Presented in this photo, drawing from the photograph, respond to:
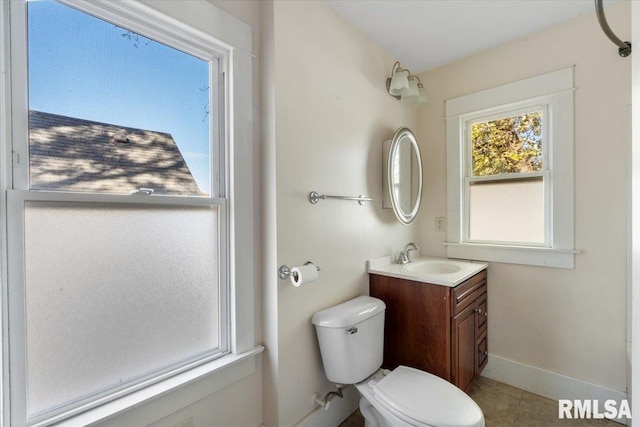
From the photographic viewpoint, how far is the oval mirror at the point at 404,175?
196cm

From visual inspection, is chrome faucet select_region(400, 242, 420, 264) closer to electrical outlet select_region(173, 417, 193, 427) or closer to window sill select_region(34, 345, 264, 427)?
window sill select_region(34, 345, 264, 427)

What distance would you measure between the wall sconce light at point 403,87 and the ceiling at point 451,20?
0.63ft

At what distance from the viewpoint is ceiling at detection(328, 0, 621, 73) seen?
1.64 m

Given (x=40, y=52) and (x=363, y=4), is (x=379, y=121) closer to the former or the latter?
(x=363, y=4)

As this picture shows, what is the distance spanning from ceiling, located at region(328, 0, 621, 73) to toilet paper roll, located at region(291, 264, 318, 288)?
1.49 meters

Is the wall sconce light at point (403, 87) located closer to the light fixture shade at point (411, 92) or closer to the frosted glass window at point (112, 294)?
the light fixture shade at point (411, 92)

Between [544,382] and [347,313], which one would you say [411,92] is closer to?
[347,313]

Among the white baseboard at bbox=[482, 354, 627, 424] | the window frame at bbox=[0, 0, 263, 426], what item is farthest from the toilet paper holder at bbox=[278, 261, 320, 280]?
the white baseboard at bbox=[482, 354, 627, 424]

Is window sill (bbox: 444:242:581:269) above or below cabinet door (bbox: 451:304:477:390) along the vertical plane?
above

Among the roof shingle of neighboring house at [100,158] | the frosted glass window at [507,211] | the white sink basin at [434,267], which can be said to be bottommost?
the white sink basin at [434,267]

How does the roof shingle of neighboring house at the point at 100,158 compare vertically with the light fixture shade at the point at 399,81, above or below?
below

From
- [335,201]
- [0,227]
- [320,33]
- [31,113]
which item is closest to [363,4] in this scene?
[320,33]

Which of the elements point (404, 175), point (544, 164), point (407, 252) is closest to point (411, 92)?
point (404, 175)

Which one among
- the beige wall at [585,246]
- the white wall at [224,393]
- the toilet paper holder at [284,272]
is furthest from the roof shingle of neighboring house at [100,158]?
the beige wall at [585,246]
